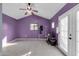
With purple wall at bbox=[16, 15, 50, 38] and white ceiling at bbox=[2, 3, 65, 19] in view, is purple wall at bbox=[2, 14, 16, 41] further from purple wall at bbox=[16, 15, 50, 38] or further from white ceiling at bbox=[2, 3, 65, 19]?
purple wall at bbox=[16, 15, 50, 38]

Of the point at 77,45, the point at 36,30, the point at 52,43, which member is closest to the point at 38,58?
the point at 77,45

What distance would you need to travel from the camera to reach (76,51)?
9.47ft

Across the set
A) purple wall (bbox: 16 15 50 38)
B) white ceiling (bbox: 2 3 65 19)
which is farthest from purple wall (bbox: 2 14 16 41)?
purple wall (bbox: 16 15 50 38)

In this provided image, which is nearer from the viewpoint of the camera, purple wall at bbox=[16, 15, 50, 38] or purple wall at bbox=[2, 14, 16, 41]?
purple wall at bbox=[2, 14, 16, 41]

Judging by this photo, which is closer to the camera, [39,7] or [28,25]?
[39,7]

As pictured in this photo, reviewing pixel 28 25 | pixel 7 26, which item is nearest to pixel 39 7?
pixel 7 26

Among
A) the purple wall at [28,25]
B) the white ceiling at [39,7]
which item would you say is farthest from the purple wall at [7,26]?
the purple wall at [28,25]

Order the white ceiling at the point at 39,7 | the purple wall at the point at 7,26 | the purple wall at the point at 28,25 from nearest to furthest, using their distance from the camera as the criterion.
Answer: the white ceiling at the point at 39,7 < the purple wall at the point at 7,26 < the purple wall at the point at 28,25

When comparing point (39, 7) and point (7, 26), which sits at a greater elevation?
point (39, 7)

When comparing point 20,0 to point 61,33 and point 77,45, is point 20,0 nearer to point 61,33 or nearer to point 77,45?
point 77,45

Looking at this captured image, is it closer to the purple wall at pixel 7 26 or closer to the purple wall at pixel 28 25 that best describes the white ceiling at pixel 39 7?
the purple wall at pixel 7 26

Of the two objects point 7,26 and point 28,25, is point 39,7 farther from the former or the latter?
point 28,25

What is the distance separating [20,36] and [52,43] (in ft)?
16.7

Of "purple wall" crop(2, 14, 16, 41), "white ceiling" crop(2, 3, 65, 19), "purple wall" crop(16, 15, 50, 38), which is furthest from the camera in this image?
"purple wall" crop(16, 15, 50, 38)
